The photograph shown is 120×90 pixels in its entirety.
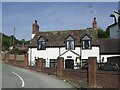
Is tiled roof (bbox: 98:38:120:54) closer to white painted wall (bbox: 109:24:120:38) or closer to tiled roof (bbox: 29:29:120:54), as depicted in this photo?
tiled roof (bbox: 29:29:120:54)

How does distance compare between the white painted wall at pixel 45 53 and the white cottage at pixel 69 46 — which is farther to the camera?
the white painted wall at pixel 45 53

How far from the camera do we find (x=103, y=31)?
87.4 metres

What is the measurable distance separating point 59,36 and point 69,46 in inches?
158

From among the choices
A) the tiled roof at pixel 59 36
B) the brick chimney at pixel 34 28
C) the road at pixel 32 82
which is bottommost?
the road at pixel 32 82

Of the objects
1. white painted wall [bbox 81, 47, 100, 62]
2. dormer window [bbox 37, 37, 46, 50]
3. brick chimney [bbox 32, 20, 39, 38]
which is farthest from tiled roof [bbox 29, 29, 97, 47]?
white painted wall [bbox 81, 47, 100, 62]

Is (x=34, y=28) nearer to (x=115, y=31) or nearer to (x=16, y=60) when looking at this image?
(x=16, y=60)

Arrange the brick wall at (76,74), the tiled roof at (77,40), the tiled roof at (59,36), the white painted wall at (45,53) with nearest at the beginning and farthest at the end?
the brick wall at (76,74) < the tiled roof at (77,40) < the white painted wall at (45,53) < the tiled roof at (59,36)

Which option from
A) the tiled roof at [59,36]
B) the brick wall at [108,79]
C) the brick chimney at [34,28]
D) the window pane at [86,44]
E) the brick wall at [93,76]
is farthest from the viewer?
the brick chimney at [34,28]

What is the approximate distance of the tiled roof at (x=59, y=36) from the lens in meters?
48.6

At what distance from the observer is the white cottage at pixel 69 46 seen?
46.4 m

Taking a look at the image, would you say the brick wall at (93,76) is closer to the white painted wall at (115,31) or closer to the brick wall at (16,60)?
the brick wall at (16,60)

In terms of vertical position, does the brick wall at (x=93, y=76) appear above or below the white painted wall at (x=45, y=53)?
below

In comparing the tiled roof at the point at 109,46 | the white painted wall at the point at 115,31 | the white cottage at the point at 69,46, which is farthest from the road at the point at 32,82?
the white painted wall at the point at 115,31

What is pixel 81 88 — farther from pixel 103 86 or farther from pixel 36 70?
pixel 36 70
